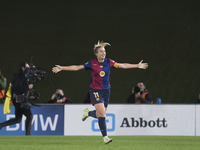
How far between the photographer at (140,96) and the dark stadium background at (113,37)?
515 centimetres

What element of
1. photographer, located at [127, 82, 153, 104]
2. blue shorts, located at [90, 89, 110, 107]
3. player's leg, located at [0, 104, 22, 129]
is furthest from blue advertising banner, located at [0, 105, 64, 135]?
blue shorts, located at [90, 89, 110, 107]

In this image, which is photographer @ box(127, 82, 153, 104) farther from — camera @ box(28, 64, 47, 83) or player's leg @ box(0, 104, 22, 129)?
player's leg @ box(0, 104, 22, 129)

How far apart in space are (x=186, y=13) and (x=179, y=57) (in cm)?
173

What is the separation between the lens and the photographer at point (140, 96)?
12.9 m

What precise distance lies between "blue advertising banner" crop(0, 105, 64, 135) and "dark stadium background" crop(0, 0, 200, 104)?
5.70 m

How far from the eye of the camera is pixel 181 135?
499 inches

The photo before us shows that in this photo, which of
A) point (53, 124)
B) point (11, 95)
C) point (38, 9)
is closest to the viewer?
point (11, 95)

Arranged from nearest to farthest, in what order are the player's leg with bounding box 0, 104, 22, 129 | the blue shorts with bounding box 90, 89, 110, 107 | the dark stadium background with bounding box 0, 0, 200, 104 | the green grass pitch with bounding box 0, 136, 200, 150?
the green grass pitch with bounding box 0, 136, 200, 150
the blue shorts with bounding box 90, 89, 110, 107
the player's leg with bounding box 0, 104, 22, 129
the dark stadium background with bounding box 0, 0, 200, 104

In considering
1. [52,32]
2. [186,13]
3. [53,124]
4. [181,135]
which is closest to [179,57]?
[186,13]

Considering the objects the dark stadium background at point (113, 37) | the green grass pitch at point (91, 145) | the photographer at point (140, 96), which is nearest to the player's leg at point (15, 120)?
the green grass pitch at point (91, 145)

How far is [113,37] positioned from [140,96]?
579cm

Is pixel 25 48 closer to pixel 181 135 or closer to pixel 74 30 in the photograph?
pixel 74 30

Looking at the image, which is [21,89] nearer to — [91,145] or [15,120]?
[15,120]

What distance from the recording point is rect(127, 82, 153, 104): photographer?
12875 millimetres
